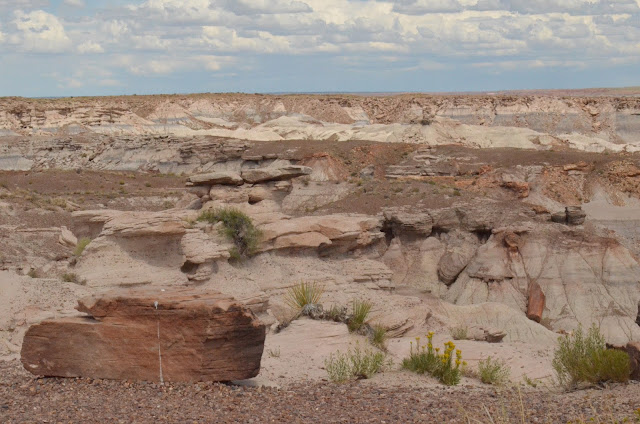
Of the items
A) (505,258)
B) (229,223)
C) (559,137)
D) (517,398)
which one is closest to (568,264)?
(505,258)

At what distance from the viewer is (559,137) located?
70375 mm

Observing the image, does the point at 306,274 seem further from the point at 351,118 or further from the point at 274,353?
the point at 351,118

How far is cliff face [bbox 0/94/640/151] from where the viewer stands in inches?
2724

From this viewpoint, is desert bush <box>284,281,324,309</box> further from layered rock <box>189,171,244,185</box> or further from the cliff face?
the cliff face

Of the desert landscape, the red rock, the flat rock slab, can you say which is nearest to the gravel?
the desert landscape

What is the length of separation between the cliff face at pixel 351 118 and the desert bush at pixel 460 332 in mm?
46679

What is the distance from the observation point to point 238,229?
22906 millimetres

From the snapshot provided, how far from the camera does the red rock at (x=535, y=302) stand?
28478 mm

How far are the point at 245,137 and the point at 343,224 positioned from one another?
45.6 meters

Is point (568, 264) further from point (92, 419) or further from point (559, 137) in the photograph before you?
point (559, 137)

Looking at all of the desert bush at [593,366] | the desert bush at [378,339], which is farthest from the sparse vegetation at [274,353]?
the desert bush at [593,366]

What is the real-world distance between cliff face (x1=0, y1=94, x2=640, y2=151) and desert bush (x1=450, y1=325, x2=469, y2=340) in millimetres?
46679

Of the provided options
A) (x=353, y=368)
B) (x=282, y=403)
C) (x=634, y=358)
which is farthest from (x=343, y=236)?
(x=282, y=403)

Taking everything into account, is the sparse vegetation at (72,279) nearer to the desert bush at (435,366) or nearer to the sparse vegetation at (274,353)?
the sparse vegetation at (274,353)
